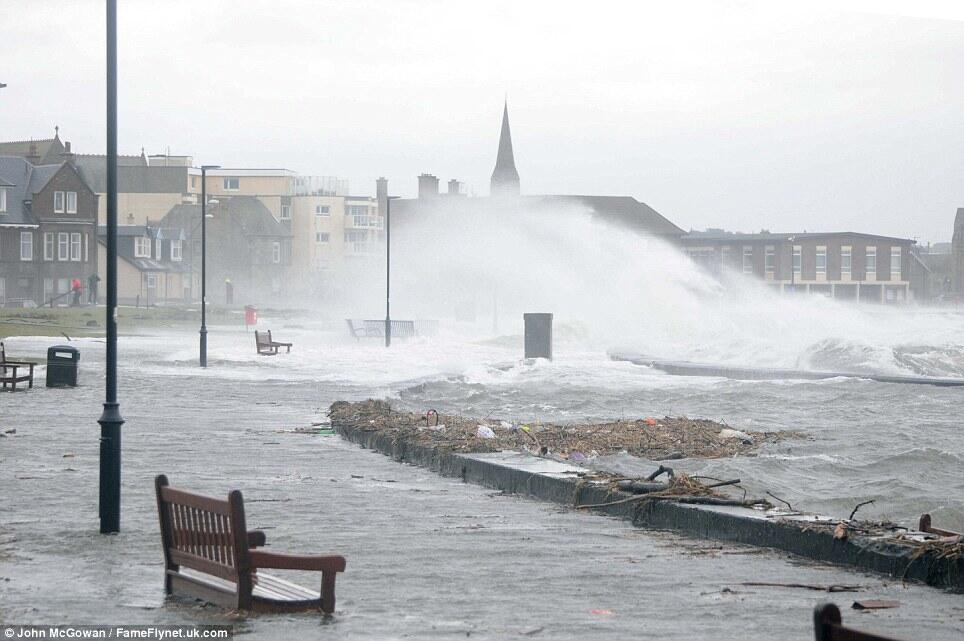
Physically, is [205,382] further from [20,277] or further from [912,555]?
[20,277]

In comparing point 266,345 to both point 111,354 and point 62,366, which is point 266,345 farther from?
point 111,354

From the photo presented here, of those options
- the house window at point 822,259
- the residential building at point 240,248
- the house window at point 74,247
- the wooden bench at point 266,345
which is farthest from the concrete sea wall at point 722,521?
the residential building at point 240,248

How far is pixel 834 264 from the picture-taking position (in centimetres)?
11469

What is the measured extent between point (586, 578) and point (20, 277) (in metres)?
90.8

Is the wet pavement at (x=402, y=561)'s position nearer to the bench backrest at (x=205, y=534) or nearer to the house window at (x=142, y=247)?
the bench backrest at (x=205, y=534)

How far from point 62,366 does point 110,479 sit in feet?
64.6

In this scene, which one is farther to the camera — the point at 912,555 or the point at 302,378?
the point at 302,378

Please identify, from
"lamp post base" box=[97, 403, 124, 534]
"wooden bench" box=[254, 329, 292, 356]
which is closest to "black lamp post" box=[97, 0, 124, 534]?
"lamp post base" box=[97, 403, 124, 534]

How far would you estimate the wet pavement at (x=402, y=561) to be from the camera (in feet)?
27.0

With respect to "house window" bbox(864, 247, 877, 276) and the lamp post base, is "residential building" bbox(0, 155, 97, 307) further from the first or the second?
the lamp post base

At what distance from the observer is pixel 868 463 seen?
18.9 metres

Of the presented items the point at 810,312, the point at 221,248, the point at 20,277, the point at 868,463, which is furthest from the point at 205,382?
the point at 221,248

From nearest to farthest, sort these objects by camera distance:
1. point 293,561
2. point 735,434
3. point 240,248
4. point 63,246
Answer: point 293,561 → point 735,434 → point 63,246 → point 240,248

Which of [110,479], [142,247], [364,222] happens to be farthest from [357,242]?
[110,479]
